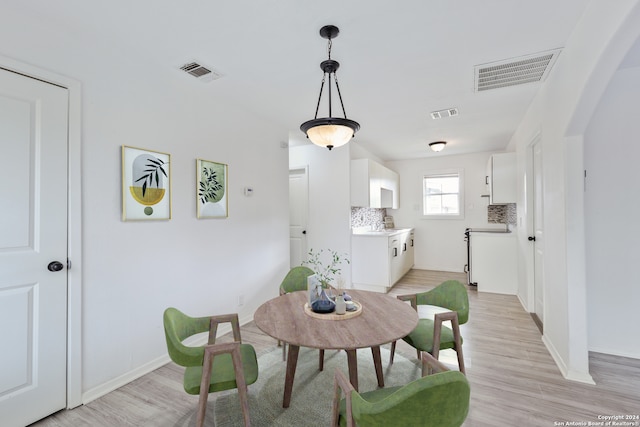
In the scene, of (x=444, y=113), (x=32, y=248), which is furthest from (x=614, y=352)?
(x=32, y=248)

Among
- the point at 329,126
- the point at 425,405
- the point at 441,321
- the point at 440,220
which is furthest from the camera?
the point at 440,220

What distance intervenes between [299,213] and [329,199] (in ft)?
2.12

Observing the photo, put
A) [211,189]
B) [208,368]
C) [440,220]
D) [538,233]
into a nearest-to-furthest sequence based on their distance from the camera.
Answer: [208,368]
[211,189]
[538,233]
[440,220]

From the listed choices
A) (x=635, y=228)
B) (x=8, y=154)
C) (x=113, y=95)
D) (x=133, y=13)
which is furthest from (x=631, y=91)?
(x=8, y=154)

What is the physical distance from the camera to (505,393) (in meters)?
2.04

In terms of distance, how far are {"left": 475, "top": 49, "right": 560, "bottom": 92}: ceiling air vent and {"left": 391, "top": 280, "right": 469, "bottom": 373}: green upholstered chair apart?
186 cm

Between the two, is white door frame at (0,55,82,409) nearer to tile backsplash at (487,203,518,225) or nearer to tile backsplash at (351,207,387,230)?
tile backsplash at (351,207,387,230)

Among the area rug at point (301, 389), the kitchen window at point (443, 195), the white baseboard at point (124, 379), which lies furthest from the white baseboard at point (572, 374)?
the kitchen window at point (443, 195)

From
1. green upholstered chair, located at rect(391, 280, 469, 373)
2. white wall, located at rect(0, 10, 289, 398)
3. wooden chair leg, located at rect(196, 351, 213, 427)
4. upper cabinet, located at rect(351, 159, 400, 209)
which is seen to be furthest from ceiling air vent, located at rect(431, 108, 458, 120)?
wooden chair leg, located at rect(196, 351, 213, 427)

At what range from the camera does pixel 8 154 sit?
1.69 m

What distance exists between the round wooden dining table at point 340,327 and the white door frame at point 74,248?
1.23 meters

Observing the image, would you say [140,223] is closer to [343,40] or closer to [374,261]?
[343,40]

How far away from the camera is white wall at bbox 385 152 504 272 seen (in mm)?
6035

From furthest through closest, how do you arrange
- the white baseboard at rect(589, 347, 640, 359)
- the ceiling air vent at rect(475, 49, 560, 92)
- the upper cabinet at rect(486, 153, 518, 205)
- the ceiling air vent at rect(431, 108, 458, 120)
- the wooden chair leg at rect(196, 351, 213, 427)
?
the upper cabinet at rect(486, 153, 518, 205) < the ceiling air vent at rect(431, 108, 458, 120) < the white baseboard at rect(589, 347, 640, 359) < the ceiling air vent at rect(475, 49, 560, 92) < the wooden chair leg at rect(196, 351, 213, 427)
